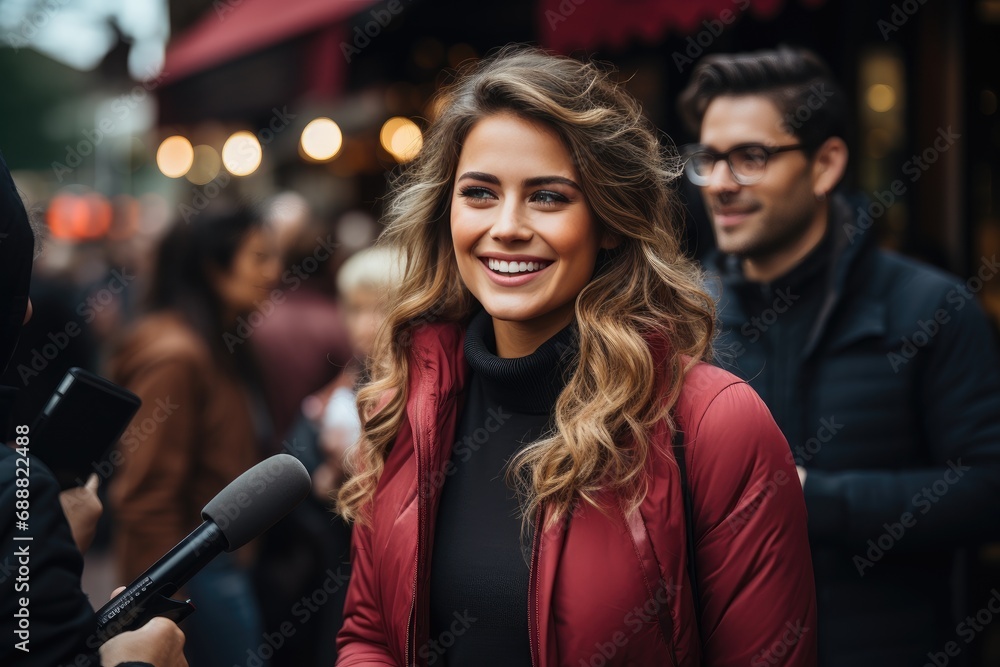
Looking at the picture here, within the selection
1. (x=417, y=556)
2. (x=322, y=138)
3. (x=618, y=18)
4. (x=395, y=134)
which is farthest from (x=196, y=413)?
(x=322, y=138)

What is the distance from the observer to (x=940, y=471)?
2887mm

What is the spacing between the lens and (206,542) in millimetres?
1986

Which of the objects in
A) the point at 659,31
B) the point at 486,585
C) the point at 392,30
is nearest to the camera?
the point at 486,585

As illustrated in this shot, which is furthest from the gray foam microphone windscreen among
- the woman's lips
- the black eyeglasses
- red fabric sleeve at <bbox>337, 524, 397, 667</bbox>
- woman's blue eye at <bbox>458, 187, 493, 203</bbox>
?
the black eyeglasses

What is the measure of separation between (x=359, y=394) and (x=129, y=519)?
2256 millimetres

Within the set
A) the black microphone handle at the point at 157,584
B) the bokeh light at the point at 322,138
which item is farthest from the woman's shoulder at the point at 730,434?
the bokeh light at the point at 322,138

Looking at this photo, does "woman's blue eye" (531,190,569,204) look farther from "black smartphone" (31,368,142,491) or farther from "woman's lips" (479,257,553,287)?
"black smartphone" (31,368,142,491)

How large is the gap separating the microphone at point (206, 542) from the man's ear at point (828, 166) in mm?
1913

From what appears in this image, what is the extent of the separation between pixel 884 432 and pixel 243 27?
7.16 meters

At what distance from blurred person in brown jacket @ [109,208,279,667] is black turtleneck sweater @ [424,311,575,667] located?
235 centimetres

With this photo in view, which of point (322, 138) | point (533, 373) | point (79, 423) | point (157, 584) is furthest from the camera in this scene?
point (322, 138)

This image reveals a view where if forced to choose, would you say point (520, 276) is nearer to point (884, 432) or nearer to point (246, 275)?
point (884, 432)

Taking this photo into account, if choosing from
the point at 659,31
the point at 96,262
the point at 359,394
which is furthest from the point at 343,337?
the point at 96,262

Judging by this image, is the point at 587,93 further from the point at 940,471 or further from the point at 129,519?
the point at 129,519
